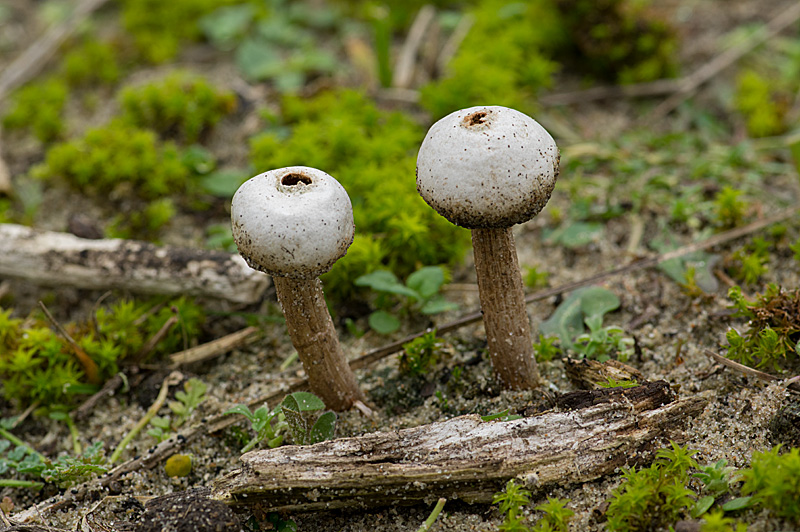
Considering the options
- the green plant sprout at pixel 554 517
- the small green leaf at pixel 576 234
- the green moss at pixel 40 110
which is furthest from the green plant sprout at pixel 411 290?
the green moss at pixel 40 110

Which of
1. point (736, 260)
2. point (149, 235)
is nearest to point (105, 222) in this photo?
point (149, 235)

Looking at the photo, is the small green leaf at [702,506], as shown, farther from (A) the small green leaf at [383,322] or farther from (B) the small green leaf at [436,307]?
(A) the small green leaf at [383,322]

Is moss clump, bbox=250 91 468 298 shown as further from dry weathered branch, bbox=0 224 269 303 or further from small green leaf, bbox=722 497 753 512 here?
small green leaf, bbox=722 497 753 512

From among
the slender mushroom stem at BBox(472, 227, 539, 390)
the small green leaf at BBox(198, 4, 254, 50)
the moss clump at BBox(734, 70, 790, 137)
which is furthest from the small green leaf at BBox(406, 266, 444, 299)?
the small green leaf at BBox(198, 4, 254, 50)

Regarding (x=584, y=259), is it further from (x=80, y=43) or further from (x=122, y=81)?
(x=80, y=43)

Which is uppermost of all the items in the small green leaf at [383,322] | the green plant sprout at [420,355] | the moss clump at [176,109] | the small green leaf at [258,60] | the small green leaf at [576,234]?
the small green leaf at [258,60]

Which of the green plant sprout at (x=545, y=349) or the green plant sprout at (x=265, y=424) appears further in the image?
the green plant sprout at (x=545, y=349)
